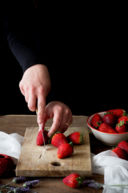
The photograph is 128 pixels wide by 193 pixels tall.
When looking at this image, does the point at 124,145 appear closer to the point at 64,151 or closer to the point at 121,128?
the point at 121,128

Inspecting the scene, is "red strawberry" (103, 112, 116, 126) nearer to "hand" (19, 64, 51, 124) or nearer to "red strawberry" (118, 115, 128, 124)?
"red strawberry" (118, 115, 128, 124)

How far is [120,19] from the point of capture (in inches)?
67.4

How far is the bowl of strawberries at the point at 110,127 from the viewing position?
1.24 meters

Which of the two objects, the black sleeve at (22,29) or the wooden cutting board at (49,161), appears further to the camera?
the black sleeve at (22,29)

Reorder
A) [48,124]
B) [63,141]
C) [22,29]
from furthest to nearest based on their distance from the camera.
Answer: [22,29], [48,124], [63,141]

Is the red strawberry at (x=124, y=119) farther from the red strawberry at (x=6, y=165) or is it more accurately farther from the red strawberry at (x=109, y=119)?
the red strawberry at (x=6, y=165)

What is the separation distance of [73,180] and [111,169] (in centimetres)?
18

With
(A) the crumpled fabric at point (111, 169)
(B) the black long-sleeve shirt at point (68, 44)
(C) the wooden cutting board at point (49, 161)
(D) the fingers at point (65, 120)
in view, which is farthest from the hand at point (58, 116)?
(B) the black long-sleeve shirt at point (68, 44)

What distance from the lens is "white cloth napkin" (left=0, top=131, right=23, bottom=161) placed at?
4.02 feet

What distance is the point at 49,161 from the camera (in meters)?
1.14

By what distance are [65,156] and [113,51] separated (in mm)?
903

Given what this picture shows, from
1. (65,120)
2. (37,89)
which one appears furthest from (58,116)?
(37,89)

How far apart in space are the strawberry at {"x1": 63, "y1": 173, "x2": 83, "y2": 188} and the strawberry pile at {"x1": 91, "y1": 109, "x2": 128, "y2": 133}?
0.33m

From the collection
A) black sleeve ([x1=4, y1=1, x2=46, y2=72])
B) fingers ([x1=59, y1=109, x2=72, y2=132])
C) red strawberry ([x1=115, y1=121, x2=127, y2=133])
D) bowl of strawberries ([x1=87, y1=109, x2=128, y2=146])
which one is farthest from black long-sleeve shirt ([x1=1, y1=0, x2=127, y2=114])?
red strawberry ([x1=115, y1=121, x2=127, y2=133])
